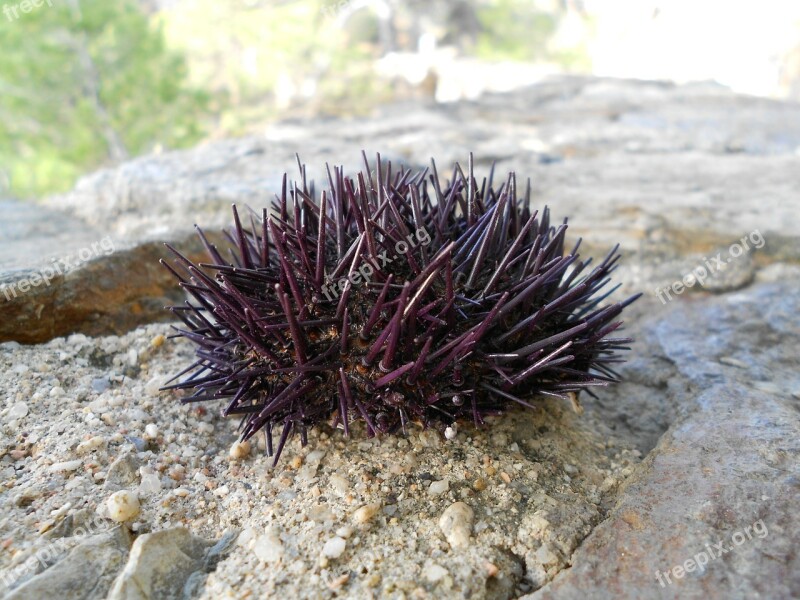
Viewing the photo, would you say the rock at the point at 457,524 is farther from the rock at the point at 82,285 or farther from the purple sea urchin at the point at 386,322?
the rock at the point at 82,285

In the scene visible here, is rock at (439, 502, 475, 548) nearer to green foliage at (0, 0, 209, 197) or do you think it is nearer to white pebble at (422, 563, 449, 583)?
white pebble at (422, 563, 449, 583)

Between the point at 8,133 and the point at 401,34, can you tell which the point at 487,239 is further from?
the point at 401,34

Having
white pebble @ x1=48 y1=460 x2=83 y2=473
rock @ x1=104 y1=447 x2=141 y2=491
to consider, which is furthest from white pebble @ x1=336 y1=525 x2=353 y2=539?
white pebble @ x1=48 y1=460 x2=83 y2=473

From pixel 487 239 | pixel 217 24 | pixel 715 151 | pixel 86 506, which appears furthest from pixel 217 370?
pixel 217 24

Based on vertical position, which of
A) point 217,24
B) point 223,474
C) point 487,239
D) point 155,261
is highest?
point 217,24

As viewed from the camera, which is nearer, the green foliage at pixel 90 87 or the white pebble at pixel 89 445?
the white pebble at pixel 89 445

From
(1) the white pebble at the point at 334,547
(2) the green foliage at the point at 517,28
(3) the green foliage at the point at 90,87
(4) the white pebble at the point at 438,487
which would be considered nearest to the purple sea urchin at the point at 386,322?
(4) the white pebble at the point at 438,487

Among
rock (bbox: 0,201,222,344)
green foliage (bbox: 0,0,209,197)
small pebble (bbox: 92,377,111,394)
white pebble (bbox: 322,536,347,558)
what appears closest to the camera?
white pebble (bbox: 322,536,347,558)
